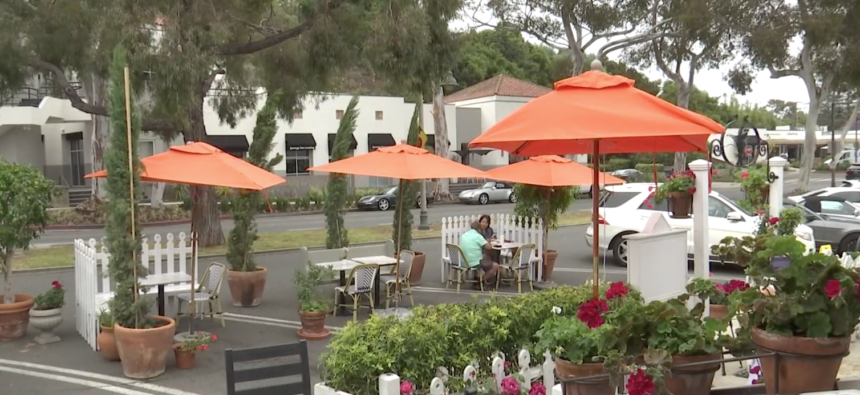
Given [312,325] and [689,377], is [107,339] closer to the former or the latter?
[312,325]

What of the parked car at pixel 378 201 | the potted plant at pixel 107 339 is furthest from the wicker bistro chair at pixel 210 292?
the parked car at pixel 378 201

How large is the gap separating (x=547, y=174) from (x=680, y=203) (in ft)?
14.0

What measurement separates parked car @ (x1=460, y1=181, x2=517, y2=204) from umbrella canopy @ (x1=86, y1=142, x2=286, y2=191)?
26.3m

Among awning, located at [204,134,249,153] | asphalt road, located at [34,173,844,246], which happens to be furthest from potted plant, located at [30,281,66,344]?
awning, located at [204,134,249,153]

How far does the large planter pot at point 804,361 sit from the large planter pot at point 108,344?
643 centimetres

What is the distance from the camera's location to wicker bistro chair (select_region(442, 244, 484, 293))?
11.1 meters

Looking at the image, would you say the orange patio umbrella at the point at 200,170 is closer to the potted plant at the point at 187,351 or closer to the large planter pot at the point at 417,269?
the potted plant at the point at 187,351

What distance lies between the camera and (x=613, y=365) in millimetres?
3086

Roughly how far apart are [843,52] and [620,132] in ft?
100

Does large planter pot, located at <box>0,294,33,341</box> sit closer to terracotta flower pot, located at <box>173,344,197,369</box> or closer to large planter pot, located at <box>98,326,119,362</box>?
large planter pot, located at <box>98,326,119,362</box>

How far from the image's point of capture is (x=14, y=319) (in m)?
8.30

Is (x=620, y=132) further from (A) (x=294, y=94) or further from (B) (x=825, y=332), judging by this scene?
(A) (x=294, y=94)

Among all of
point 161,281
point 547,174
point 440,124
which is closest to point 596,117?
point 161,281

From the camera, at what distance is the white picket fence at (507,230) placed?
12.4 m
